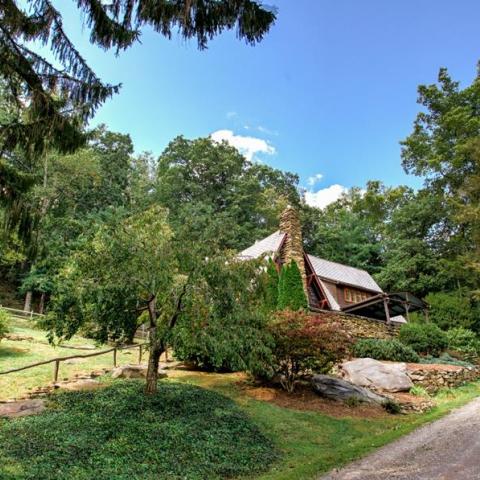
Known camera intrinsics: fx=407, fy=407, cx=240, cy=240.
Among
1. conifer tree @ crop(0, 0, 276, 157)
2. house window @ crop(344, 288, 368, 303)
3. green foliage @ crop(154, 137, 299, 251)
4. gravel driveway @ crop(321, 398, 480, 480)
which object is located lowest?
gravel driveway @ crop(321, 398, 480, 480)

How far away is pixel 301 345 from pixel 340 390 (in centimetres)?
171

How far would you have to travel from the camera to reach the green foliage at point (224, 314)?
25.6 feet

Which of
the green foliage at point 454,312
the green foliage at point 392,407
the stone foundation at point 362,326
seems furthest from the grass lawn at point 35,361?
the green foliage at point 454,312

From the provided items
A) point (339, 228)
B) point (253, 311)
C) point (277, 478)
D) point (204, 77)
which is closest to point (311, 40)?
point (204, 77)

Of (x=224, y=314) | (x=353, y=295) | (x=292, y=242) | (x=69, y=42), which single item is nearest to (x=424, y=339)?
(x=353, y=295)

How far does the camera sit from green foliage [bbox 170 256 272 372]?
7.80 metres

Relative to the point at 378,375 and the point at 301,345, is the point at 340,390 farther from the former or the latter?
the point at 378,375

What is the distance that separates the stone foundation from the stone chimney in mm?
1680

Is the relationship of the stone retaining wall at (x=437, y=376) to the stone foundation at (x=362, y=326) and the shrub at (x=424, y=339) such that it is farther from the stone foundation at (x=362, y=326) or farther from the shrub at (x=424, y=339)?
the stone foundation at (x=362, y=326)

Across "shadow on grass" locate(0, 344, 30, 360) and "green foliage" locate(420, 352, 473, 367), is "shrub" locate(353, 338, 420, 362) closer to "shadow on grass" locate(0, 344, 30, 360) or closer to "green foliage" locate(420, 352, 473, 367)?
"green foliage" locate(420, 352, 473, 367)

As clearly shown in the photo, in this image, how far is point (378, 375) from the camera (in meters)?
12.1

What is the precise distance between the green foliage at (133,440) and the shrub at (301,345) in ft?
7.53

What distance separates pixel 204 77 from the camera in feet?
21.3

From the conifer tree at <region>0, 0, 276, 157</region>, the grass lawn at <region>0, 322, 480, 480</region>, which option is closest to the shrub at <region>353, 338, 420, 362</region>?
the grass lawn at <region>0, 322, 480, 480</region>
